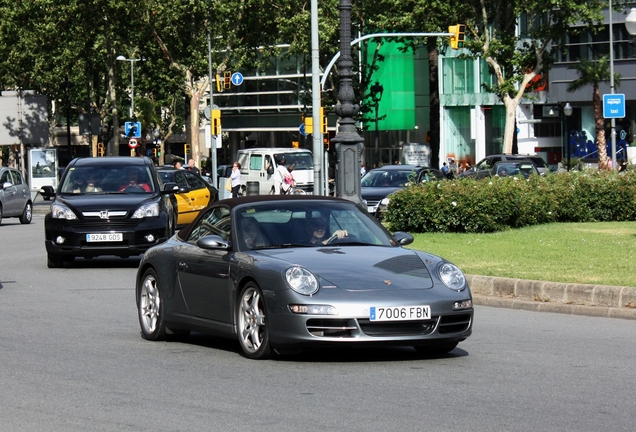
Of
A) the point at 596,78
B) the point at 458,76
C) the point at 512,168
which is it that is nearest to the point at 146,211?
the point at 512,168

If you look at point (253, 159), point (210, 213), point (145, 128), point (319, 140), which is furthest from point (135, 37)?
point (210, 213)

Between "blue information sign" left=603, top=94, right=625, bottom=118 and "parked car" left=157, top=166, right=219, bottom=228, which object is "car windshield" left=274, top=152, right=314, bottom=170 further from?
"parked car" left=157, top=166, right=219, bottom=228

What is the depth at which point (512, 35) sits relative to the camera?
5331cm

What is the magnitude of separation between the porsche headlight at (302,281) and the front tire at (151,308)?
83.8 inches

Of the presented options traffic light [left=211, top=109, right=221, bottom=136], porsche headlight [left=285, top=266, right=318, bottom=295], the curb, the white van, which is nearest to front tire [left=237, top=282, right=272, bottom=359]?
porsche headlight [left=285, top=266, right=318, bottom=295]

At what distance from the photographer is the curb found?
523 inches

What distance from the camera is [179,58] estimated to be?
204ft

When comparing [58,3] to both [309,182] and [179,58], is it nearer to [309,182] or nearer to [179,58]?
[179,58]

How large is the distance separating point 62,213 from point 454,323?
458 inches

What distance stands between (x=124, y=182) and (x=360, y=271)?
12095mm

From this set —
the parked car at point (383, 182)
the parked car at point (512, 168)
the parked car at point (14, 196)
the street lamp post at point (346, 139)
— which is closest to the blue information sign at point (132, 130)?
the parked car at point (14, 196)

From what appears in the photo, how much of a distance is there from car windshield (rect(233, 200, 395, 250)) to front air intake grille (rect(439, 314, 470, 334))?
3.94 feet

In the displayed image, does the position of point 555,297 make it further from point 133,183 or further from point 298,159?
point 298,159

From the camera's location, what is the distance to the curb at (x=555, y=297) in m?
13.3
